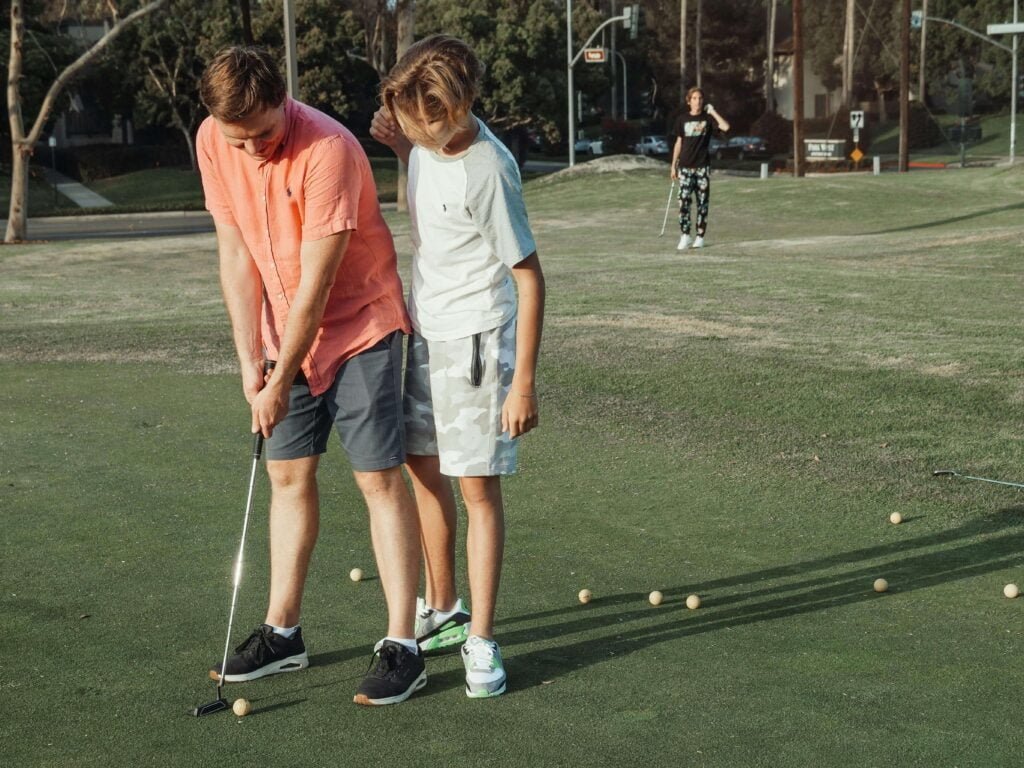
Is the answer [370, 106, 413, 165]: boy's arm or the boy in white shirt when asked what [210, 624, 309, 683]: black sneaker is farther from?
[370, 106, 413, 165]: boy's arm

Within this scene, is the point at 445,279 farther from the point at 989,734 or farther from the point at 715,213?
the point at 715,213

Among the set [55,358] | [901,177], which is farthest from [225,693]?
[901,177]

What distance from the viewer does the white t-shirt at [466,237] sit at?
3705 mm

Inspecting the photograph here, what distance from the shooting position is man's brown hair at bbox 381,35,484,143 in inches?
141

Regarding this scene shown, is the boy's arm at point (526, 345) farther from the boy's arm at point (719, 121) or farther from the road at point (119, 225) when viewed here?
the road at point (119, 225)

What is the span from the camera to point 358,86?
6156 cm

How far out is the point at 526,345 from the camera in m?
3.80

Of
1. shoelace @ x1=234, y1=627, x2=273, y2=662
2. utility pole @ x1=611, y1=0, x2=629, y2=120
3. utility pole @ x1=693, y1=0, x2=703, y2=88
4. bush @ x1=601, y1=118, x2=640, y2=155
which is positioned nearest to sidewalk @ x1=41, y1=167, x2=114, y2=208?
utility pole @ x1=611, y1=0, x2=629, y2=120

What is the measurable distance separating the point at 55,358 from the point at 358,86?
52.2 metres

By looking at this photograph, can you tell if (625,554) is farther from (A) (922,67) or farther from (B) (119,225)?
(A) (922,67)

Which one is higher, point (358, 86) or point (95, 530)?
point (358, 86)

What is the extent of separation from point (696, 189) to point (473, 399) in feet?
46.1

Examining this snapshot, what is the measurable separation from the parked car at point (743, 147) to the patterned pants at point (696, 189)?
53.4m

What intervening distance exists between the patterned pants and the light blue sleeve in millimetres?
13940
